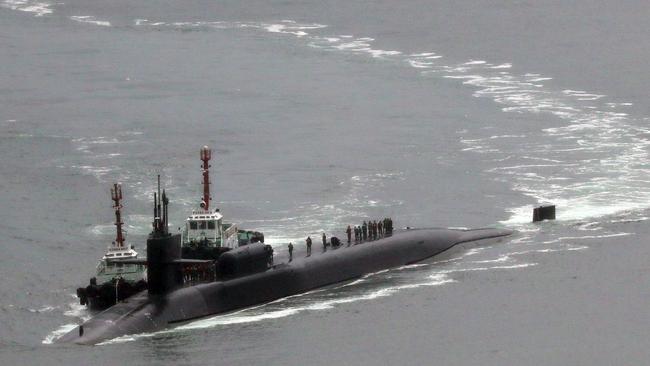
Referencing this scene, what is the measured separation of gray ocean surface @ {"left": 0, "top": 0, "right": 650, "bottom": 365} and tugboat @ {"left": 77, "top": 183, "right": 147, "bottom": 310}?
2.74ft

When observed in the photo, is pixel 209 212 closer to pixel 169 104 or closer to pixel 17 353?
pixel 17 353

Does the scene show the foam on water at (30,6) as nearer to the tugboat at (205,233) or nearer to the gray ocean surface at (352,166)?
the gray ocean surface at (352,166)

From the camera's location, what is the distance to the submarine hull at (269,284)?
57.5 meters

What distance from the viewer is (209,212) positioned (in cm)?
6469

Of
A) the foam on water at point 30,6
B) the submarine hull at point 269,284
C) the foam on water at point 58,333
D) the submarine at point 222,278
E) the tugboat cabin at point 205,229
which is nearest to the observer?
the foam on water at point 58,333

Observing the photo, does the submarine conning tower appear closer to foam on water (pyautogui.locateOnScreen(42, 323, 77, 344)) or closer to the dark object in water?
foam on water (pyautogui.locateOnScreen(42, 323, 77, 344))

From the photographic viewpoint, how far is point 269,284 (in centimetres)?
6372

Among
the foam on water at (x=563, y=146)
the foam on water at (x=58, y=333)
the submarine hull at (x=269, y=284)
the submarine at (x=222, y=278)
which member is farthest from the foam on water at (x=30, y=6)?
the foam on water at (x=58, y=333)

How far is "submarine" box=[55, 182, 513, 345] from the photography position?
5791cm

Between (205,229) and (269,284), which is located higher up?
(205,229)

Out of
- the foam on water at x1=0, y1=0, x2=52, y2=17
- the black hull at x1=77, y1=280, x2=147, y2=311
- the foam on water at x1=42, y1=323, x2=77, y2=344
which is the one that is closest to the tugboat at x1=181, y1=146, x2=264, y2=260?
the black hull at x1=77, y1=280, x2=147, y2=311

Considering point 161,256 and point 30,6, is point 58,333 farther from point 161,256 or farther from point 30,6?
point 30,6

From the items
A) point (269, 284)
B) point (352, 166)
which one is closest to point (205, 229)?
point (269, 284)

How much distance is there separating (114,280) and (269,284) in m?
6.30
